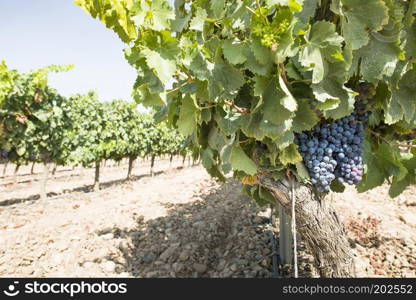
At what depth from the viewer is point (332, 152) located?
2.20 meters

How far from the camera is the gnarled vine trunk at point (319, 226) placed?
93.4 inches

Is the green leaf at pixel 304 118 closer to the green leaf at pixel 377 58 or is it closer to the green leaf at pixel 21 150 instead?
the green leaf at pixel 377 58

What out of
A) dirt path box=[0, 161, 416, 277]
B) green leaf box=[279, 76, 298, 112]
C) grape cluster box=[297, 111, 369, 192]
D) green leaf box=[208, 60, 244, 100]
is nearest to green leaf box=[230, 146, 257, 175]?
grape cluster box=[297, 111, 369, 192]

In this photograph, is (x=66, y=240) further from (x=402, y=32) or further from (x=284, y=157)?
(x=402, y=32)

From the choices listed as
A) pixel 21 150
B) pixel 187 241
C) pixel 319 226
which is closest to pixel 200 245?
pixel 187 241

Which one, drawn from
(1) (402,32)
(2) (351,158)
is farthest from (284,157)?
(1) (402,32)

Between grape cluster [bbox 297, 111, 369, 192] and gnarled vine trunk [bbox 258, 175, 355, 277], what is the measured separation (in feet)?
0.62

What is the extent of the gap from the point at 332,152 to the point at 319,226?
2.10 ft

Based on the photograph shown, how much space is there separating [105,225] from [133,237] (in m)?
1.22

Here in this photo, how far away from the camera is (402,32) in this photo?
193cm

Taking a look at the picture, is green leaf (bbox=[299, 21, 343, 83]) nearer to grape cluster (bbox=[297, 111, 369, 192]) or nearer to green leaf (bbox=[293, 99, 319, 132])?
green leaf (bbox=[293, 99, 319, 132])

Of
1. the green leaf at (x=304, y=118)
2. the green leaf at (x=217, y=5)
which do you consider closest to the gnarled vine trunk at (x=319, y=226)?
the green leaf at (x=304, y=118)

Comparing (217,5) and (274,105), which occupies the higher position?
(217,5)

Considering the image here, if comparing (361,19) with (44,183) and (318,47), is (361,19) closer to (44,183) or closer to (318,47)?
(318,47)
